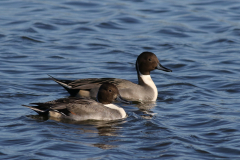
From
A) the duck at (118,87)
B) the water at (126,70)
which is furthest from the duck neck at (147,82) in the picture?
the water at (126,70)

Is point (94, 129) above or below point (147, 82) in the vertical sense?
below

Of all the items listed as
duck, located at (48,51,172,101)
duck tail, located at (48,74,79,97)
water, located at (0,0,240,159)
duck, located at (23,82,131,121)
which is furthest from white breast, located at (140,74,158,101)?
duck, located at (23,82,131,121)

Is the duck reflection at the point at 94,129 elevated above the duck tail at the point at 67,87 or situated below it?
below

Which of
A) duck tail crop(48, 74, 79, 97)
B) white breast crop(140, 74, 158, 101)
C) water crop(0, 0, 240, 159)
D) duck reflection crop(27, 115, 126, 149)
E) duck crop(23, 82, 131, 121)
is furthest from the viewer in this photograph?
white breast crop(140, 74, 158, 101)

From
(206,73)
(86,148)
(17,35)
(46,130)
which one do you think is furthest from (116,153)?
(17,35)

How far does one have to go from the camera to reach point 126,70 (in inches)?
482

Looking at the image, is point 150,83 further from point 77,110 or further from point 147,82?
point 77,110

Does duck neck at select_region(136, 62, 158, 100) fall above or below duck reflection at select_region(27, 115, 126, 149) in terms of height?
above

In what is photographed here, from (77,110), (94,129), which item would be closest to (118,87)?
(77,110)

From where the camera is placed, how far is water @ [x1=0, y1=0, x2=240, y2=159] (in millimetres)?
7129

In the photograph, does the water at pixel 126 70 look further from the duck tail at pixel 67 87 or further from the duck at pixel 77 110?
the duck tail at pixel 67 87

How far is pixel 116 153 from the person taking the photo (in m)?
6.82

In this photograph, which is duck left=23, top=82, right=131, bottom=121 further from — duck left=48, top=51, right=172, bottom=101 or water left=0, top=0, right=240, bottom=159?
duck left=48, top=51, right=172, bottom=101

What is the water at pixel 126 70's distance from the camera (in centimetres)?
713
